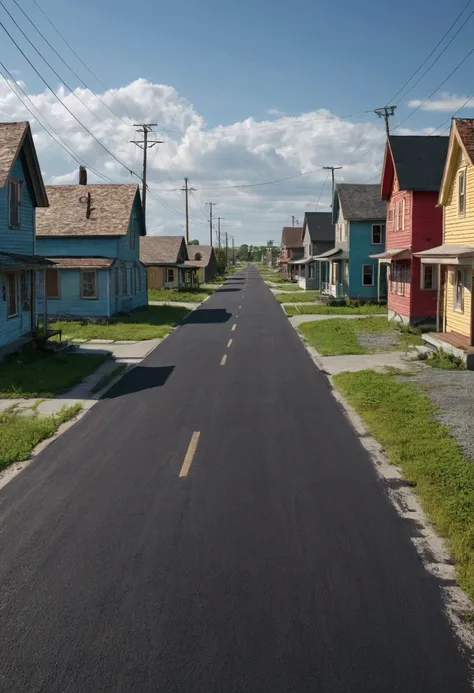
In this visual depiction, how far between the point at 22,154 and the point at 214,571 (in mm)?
20109

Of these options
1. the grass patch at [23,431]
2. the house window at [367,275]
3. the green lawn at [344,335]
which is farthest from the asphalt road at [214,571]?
the house window at [367,275]

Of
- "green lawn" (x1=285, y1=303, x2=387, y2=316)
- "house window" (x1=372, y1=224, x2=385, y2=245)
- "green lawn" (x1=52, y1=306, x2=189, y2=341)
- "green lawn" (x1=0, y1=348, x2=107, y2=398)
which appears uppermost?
"house window" (x1=372, y1=224, x2=385, y2=245)

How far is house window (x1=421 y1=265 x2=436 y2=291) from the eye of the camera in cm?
3046

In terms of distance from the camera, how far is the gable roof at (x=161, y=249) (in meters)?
67.4

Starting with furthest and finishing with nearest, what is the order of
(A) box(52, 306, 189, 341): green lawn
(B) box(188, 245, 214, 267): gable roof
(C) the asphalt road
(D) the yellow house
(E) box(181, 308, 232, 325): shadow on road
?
1. (B) box(188, 245, 214, 267): gable roof
2. (E) box(181, 308, 232, 325): shadow on road
3. (A) box(52, 306, 189, 341): green lawn
4. (D) the yellow house
5. (C) the asphalt road

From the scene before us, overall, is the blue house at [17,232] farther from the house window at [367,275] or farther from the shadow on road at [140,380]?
the house window at [367,275]

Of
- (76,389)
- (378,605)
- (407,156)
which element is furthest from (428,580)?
(407,156)

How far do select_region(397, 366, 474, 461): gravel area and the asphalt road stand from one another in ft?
6.16

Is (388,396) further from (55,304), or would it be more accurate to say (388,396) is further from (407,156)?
(55,304)

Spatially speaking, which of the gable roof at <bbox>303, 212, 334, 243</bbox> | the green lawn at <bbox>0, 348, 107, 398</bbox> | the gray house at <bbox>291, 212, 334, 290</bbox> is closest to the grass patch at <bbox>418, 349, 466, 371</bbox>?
the green lawn at <bbox>0, 348, 107, 398</bbox>

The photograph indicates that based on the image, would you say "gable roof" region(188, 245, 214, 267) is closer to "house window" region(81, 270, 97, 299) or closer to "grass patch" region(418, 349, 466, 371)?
"house window" region(81, 270, 97, 299)

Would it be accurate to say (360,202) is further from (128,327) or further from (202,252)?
(202,252)

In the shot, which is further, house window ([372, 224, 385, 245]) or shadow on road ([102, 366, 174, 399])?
house window ([372, 224, 385, 245])

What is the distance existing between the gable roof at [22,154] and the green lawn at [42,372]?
5.29 m
